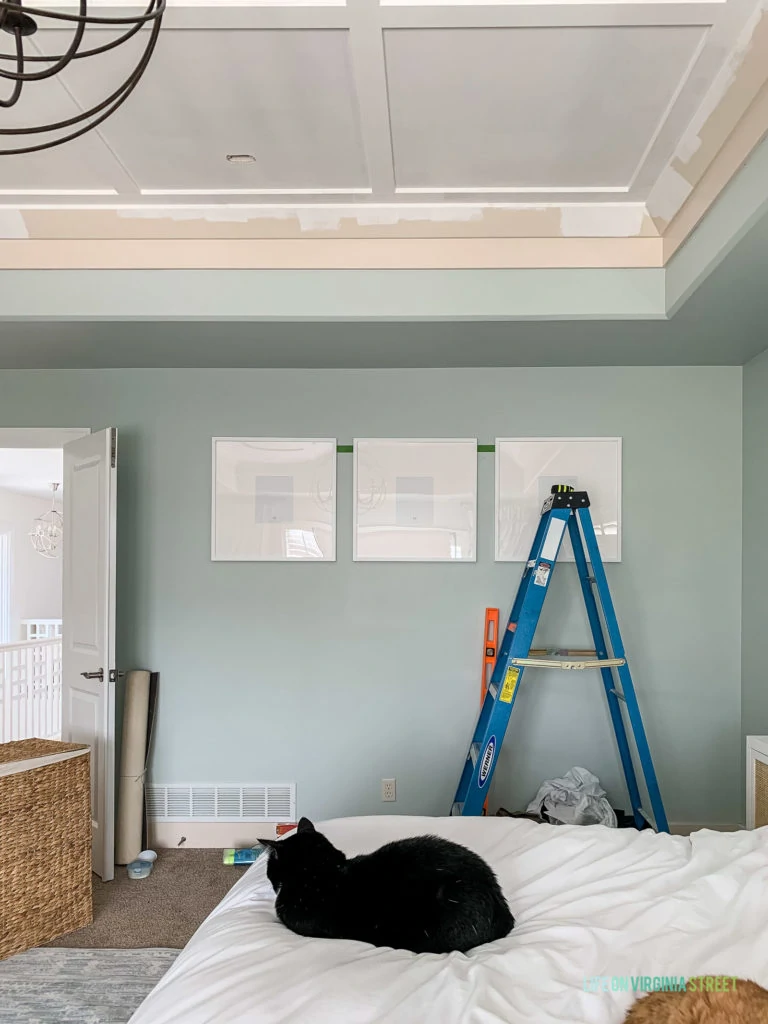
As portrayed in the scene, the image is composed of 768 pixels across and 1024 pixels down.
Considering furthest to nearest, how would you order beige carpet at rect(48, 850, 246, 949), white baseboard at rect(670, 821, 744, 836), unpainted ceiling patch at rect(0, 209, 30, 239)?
white baseboard at rect(670, 821, 744, 836)
unpainted ceiling patch at rect(0, 209, 30, 239)
beige carpet at rect(48, 850, 246, 949)

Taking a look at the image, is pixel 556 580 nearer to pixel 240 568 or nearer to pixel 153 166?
pixel 240 568

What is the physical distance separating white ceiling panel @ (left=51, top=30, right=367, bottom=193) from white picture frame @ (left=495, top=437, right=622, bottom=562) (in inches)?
61.4

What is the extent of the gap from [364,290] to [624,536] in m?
1.72

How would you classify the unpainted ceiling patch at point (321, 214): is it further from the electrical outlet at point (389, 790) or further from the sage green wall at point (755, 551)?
the electrical outlet at point (389, 790)

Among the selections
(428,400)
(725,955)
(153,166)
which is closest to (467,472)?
(428,400)

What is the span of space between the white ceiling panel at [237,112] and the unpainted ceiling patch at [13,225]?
586 mm

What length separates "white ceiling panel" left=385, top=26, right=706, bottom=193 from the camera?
72.7 inches

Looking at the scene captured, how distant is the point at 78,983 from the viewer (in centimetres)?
233

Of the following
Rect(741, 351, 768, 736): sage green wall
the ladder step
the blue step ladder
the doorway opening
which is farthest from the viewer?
the doorway opening

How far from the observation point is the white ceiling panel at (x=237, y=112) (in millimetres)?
1867

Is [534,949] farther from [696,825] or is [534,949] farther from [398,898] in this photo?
[696,825]

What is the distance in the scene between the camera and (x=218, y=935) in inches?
61.5

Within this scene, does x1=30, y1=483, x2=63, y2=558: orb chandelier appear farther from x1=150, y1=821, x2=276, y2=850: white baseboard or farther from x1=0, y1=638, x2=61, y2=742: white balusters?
x1=150, y1=821, x2=276, y2=850: white baseboard

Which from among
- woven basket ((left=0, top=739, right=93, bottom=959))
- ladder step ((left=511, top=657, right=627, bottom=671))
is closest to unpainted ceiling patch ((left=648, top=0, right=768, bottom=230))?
ladder step ((left=511, top=657, right=627, bottom=671))
